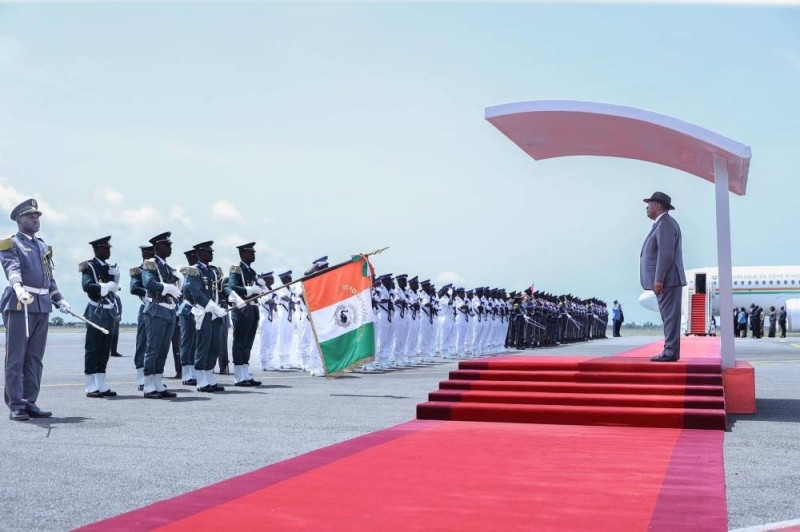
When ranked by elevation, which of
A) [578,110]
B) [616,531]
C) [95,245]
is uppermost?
[578,110]

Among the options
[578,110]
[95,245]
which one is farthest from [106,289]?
[578,110]

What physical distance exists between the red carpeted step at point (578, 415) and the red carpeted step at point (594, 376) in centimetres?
77

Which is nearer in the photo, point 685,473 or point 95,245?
point 685,473

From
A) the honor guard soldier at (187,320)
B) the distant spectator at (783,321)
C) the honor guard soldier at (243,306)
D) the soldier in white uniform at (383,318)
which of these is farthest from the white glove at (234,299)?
the distant spectator at (783,321)

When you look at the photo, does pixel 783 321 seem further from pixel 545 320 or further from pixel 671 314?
pixel 671 314

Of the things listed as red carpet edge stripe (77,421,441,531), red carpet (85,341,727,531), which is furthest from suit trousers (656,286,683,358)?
red carpet edge stripe (77,421,441,531)

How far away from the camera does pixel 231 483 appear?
5.75 metres

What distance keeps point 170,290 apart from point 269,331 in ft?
25.8

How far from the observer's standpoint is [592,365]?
9.95 meters

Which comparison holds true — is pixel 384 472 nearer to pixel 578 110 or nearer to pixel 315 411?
pixel 315 411

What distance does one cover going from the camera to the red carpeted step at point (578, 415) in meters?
8.51

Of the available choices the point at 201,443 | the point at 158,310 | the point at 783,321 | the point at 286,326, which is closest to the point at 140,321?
the point at 158,310

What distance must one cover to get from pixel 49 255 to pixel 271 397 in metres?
3.39

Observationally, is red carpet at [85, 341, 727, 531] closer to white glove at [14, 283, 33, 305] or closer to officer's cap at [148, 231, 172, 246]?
white glove at [14, 283, 33, 305]
